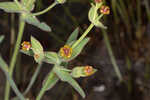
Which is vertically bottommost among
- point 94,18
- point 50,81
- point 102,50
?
point 102,50

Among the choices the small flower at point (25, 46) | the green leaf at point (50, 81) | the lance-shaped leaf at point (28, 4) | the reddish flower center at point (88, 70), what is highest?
the lance-shaped leaf at point (28, 4)

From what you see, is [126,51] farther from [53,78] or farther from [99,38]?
[53,78]

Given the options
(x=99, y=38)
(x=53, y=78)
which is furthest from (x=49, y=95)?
(x=53, y=78)

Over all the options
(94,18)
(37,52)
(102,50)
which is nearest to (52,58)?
(37,52)

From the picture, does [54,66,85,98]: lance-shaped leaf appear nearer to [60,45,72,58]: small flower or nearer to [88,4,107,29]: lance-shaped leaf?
[60,45,72,58]: small flower

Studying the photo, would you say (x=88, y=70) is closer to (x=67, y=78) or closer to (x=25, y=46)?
(x=67, y=78)

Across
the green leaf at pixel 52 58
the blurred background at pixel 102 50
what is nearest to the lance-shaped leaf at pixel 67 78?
the green leaf at pixel 52 58

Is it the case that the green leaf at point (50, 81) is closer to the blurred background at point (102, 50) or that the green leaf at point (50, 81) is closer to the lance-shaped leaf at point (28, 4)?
the lance-shaped leaf at point (28, 4)

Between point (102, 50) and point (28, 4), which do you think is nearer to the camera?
point (28, 4)

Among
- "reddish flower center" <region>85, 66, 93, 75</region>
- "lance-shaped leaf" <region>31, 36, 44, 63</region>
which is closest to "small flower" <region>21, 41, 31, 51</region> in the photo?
"lance-shaped leaf" <region>31, 36, 44, 63</region>
